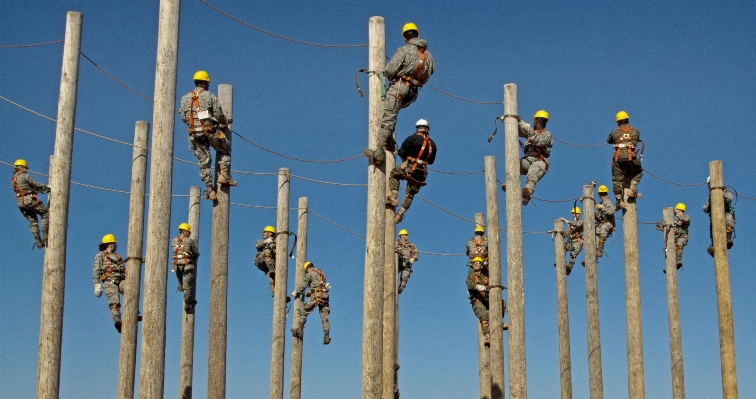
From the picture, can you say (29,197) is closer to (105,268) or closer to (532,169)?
(105,268)

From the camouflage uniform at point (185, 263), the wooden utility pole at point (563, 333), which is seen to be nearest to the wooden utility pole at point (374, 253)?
the camouflage uniform at point (185, 263)

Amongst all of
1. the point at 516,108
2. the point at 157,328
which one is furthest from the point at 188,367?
the point at 516,108

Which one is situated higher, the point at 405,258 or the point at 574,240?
the point at 574,240

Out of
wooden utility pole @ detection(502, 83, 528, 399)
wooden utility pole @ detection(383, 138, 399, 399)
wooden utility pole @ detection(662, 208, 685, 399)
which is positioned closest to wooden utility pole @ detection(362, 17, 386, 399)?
wooden utility pole @ detection(383, 138, 399, 399)

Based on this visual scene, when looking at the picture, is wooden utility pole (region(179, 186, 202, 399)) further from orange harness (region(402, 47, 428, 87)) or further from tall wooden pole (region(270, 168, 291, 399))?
A: orange harness (region(402, 47, 428, 87))

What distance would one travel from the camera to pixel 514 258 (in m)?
11.8

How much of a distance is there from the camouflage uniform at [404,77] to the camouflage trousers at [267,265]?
29.7 ft

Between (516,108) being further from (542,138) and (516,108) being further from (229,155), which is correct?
(229,155)

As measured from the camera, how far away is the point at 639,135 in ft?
43.4

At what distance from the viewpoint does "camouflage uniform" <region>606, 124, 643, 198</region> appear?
13031mm

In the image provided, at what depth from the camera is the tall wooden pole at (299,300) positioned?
1530cm

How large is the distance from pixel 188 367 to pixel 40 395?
3197mm

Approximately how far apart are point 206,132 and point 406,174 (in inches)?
91.6

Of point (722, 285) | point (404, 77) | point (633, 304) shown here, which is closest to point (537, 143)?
point (633, 304)
